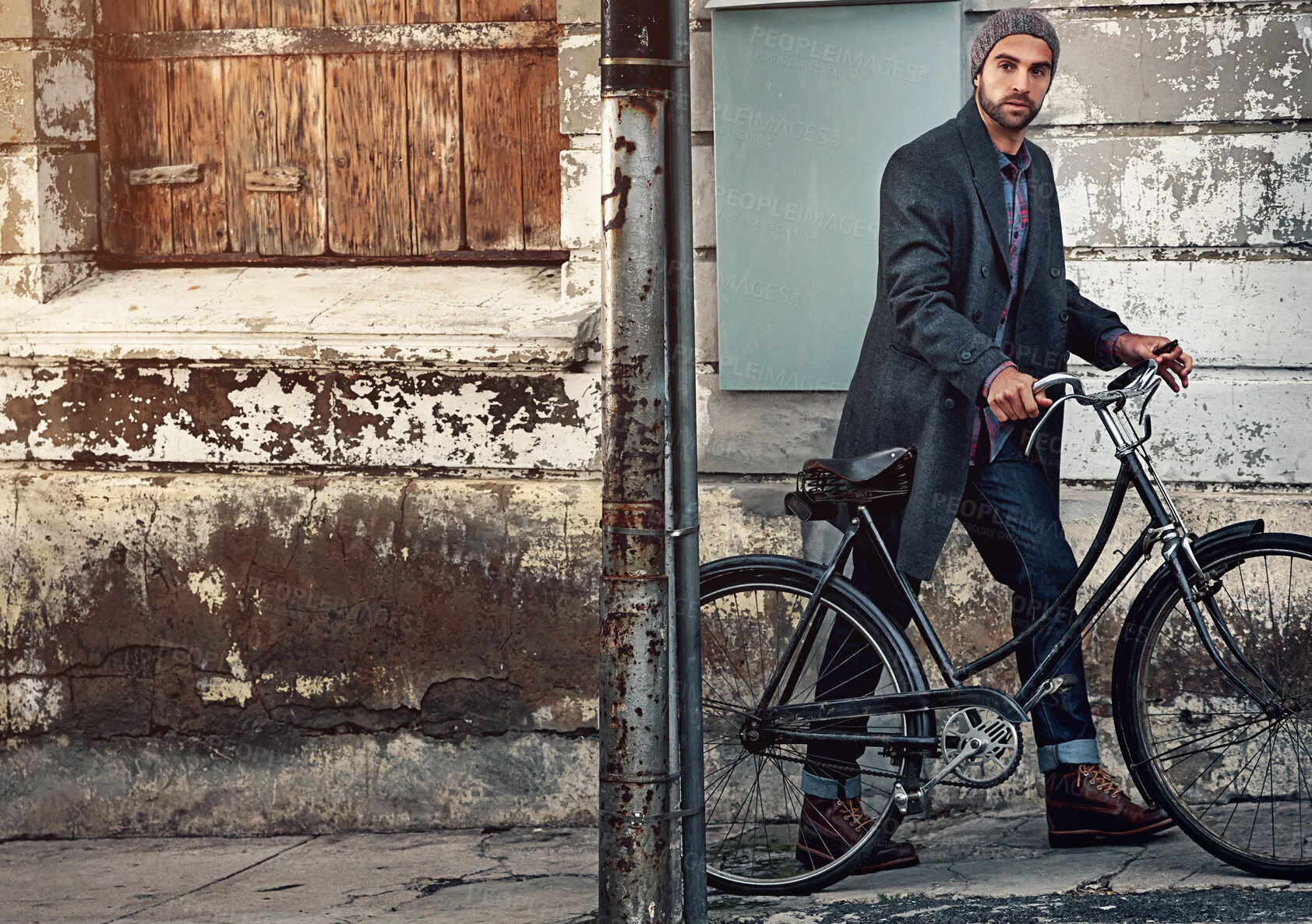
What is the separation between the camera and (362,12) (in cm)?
463

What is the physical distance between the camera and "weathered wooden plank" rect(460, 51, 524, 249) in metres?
4.59

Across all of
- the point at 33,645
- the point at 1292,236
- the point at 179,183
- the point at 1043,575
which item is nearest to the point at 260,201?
the point at 179,183

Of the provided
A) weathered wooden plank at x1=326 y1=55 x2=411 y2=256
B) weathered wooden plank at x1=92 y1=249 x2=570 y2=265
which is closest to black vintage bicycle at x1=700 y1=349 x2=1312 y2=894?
weathered wooden plank at x1=92 y1=249 x2=570 y2=265

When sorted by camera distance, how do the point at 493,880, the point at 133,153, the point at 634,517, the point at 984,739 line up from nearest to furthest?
the point at 634,517 → the point at 984,739 → the point at 493,880 → the point at 133,153

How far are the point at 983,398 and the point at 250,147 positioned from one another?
8.92ft

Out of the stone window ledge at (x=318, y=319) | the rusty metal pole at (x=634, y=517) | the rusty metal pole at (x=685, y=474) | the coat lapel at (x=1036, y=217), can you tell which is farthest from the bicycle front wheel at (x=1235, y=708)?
the stone window ledge at (x=318, y=319)

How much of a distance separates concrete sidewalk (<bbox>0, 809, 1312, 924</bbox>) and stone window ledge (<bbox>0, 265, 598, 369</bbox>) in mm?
1526

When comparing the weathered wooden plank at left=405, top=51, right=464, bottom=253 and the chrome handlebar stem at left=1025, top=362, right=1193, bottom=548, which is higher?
the weathered wooden plank at left=405, top=51, right=464, bottom=253

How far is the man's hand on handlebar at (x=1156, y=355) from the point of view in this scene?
3.49m

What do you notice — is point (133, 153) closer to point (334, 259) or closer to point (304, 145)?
point (304, 145)

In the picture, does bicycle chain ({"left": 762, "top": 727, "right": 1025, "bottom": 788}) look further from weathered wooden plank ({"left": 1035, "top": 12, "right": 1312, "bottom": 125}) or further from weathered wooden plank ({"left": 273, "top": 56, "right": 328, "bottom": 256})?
weathered wooden plank ({"left": 273, "top": 56, "right": 328, "bottom": 256})

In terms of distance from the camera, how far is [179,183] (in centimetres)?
484

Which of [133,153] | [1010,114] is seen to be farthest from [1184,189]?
[133,153]

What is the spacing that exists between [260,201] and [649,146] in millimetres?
2238
